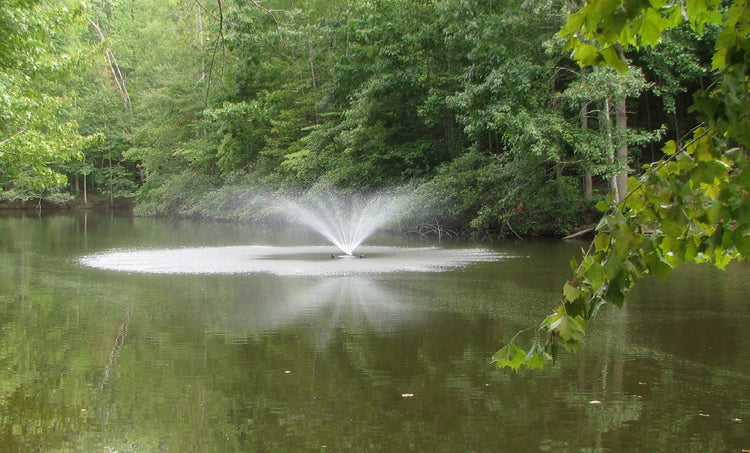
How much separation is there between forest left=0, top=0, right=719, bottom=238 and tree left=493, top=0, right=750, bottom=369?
6495mm

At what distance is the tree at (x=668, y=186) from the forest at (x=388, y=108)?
649 centimetres

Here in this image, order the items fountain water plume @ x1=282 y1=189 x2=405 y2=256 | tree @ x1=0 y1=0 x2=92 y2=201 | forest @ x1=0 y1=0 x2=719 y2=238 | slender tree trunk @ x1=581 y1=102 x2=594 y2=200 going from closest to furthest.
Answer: tree @ x1=0 y1=0 x2=92 y2=201
forest @ x1=0 y1=0 x2=719 y2=238
slender tree trunk @ x1=581 y1=102 x2=594 y2=200
fountain water plume @ x1=282 y1=189 x2=405 y2=256

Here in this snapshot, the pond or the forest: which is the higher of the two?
the forest

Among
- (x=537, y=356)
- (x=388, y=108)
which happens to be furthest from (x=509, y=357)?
(x=388, y=108)

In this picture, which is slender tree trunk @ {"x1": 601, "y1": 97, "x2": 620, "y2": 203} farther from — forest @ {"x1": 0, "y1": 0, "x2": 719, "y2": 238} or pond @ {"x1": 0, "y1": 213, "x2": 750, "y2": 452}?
pond @ {"x1": 0, "y1": 213, "x2": 750, "y2": 452}

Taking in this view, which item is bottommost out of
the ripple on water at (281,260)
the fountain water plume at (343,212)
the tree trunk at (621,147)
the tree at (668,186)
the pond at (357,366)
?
the pond at (357,366)

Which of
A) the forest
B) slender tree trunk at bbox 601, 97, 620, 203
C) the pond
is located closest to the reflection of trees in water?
the pond

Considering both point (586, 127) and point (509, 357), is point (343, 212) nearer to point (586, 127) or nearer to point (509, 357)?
point (586, 127)

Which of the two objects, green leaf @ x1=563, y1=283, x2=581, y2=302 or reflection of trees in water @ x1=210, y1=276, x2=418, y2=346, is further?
reflection of trees in water @ x1=210, y1=276, x2=418, y2=346

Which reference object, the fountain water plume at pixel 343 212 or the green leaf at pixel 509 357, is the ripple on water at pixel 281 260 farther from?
the green leaf at pixel 509 357

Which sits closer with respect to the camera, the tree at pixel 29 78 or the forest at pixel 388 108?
the tree at pixel 29 78

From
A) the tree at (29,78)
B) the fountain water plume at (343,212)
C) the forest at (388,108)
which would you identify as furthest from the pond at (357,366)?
the fountain water plume at (343,212)

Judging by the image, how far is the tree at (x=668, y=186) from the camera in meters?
1.55

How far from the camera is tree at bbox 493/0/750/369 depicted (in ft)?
5.09
